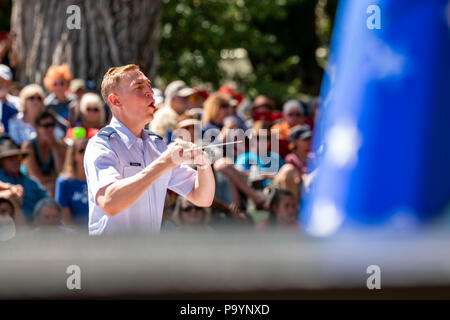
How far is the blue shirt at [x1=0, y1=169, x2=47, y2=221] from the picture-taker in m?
6.07

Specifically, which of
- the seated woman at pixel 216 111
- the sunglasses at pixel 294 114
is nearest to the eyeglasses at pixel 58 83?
the seated woman at pixel 216 111

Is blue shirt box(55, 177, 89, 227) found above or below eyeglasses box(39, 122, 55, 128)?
below

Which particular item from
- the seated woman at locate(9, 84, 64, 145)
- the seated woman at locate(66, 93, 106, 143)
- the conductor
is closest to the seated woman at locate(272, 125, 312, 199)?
the seated woman at locate(66, 93, 106, 143)

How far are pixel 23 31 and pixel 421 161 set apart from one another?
7.48 m

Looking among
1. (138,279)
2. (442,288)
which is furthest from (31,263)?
(442,288)

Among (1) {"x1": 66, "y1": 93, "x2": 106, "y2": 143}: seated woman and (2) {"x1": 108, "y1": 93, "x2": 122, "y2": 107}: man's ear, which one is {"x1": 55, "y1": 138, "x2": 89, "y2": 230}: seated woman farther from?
(2) {"x1": 108, "y1": 93, "x2": 122, "y2": 107}: man's ear

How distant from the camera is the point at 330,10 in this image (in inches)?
770

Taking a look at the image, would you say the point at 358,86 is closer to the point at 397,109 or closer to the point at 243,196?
the point at 397,109

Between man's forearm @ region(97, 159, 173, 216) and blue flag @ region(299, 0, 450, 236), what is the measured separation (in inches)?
19.7

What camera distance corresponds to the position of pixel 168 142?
6.30 m

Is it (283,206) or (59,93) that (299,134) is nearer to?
(283,206)

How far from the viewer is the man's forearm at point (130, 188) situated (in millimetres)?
2582

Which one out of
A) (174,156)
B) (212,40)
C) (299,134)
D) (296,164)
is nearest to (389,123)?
(174,156)

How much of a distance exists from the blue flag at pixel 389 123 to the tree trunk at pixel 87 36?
5051 mm
